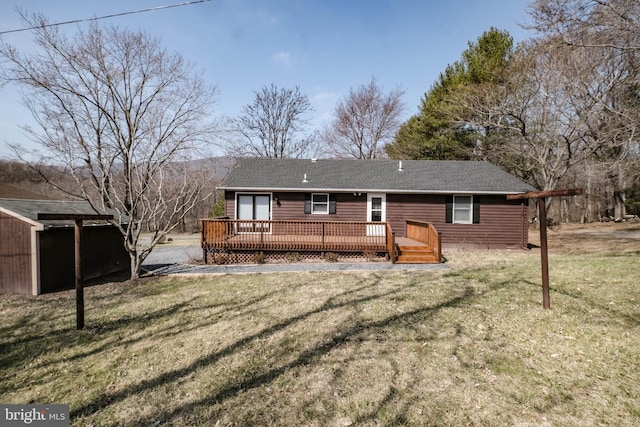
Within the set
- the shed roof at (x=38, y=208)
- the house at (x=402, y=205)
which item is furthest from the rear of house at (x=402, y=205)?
the shed roof at (x=38, y=208)

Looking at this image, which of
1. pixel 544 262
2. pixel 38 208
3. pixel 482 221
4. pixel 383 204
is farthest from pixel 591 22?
pixel 38 208

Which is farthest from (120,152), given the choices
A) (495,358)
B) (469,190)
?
(469,190)

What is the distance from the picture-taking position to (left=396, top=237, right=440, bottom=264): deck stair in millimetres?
10180

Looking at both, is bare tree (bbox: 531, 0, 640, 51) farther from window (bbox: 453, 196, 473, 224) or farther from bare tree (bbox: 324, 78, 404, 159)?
bare tree (bbox: 324, 78, 404, 159)

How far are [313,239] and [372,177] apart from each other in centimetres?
516

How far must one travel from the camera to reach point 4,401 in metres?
3.19

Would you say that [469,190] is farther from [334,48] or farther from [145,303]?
[145,303]

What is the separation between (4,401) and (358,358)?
4.08 metres

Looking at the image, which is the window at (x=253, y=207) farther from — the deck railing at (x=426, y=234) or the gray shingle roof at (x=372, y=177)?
the deck railing at (x=426, y=234)

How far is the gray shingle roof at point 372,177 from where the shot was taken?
12914 mm

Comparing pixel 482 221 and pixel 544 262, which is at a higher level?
pixel 482 221

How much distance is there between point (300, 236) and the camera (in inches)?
436

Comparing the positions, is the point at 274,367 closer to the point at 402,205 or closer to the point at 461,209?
the point at 402,205

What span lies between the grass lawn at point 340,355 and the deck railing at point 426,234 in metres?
3.06
